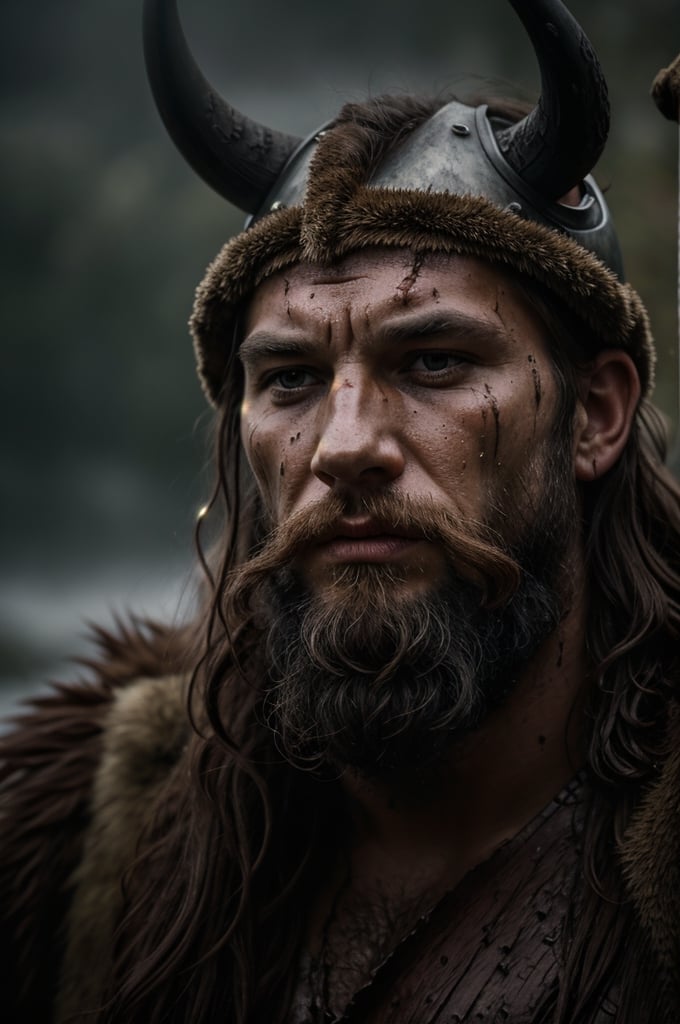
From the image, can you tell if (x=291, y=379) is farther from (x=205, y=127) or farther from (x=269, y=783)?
(x=269, y=783)

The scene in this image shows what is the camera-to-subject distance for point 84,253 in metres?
6.33

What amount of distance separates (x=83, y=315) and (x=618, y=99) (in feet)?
9.53

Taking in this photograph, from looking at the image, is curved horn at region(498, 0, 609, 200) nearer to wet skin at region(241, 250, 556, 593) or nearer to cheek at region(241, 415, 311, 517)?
wet skin at region(241, 250, 556, 593)

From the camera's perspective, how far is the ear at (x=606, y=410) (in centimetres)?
254

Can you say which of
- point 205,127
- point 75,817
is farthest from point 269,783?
point 205,127

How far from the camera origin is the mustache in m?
2.24

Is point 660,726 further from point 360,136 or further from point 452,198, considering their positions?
point 360,136

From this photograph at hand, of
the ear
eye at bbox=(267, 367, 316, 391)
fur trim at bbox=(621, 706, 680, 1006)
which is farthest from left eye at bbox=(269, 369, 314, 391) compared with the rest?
fur trim at bbox=(621, 706, 680, 1006)

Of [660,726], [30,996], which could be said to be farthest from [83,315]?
[660,726]

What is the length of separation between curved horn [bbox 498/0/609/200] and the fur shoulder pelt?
1536 millimetres

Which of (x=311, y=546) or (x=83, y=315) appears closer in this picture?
(x=311, y=546)

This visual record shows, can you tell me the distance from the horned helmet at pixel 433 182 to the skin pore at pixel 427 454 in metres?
0.07

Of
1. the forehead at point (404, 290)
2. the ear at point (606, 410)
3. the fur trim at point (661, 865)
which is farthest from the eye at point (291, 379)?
the fur trim at point (661, 865)

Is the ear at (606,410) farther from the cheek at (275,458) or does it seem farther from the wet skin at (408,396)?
the cheek at (275,458)
